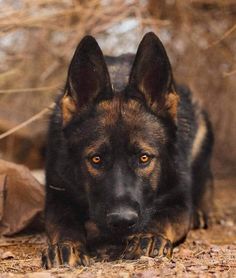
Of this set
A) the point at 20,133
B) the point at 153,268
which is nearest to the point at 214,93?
the point at 20,133

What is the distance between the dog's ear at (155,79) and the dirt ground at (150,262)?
3.32 feet

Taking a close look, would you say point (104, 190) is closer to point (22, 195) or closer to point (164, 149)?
point (164, 149)

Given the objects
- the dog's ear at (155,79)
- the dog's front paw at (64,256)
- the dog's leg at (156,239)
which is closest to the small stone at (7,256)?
the dog's front paw at (64,256)

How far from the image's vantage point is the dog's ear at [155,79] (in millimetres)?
4230

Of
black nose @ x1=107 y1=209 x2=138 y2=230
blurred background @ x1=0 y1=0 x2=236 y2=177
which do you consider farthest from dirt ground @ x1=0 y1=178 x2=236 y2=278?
blurred background @ x1=0 y1=0 x2=236 y2=177

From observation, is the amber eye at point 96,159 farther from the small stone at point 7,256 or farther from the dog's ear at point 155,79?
the small stone at point 7,256

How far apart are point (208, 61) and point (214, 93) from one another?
1.67 feet

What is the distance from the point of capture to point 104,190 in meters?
3.90

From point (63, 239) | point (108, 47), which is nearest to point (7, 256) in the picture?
point (63, 239)

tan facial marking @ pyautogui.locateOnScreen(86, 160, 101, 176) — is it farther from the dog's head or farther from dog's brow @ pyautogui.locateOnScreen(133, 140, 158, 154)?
dog's brow @ pyautogui.locateOnScreen(133, 140, 158, 154)

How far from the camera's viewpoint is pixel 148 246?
3.93 meters

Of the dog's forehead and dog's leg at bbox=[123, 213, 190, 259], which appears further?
the dog's forehead

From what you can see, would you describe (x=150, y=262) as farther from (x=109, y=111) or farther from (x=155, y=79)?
(x=155, y=79)

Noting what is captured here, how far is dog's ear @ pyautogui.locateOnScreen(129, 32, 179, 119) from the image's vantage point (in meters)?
4.23
